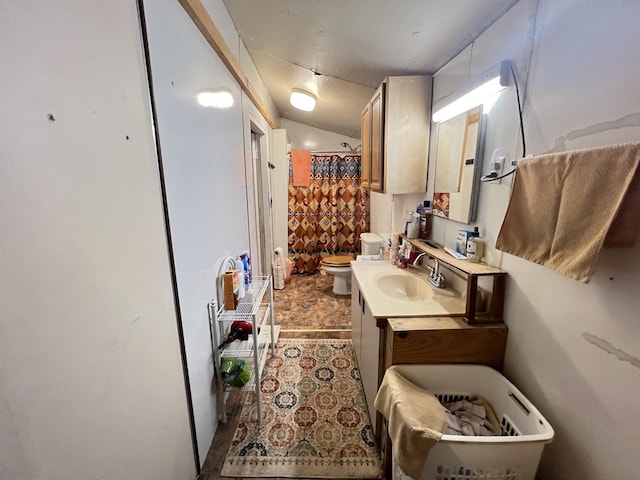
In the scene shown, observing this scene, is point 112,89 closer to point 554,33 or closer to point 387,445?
point 554,33

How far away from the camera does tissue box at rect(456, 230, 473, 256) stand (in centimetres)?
130

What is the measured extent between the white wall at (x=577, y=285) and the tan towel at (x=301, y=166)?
2.64 m

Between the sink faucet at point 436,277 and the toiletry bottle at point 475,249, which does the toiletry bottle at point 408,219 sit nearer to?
the sink faucet at point 436,277

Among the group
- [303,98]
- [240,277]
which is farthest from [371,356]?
[303,98]

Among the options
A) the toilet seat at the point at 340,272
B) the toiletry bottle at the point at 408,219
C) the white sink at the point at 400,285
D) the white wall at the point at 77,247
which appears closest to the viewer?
the white wall at the point at 77,247

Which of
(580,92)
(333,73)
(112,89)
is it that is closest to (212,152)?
(112,89)

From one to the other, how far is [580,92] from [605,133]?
0.53ft

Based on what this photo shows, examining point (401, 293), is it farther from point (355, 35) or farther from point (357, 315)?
point (355, 35)

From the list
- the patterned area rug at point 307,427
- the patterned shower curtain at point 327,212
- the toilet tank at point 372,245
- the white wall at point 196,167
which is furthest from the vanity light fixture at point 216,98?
the patterned shower curtain at point 327,212

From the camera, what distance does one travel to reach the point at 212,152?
1352mm

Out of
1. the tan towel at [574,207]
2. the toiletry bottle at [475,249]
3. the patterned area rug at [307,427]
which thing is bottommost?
the patterned area rug at [307,427]

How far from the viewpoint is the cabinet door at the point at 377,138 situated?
5.76 ft

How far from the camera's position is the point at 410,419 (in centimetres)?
87

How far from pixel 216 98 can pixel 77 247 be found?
1.12m
